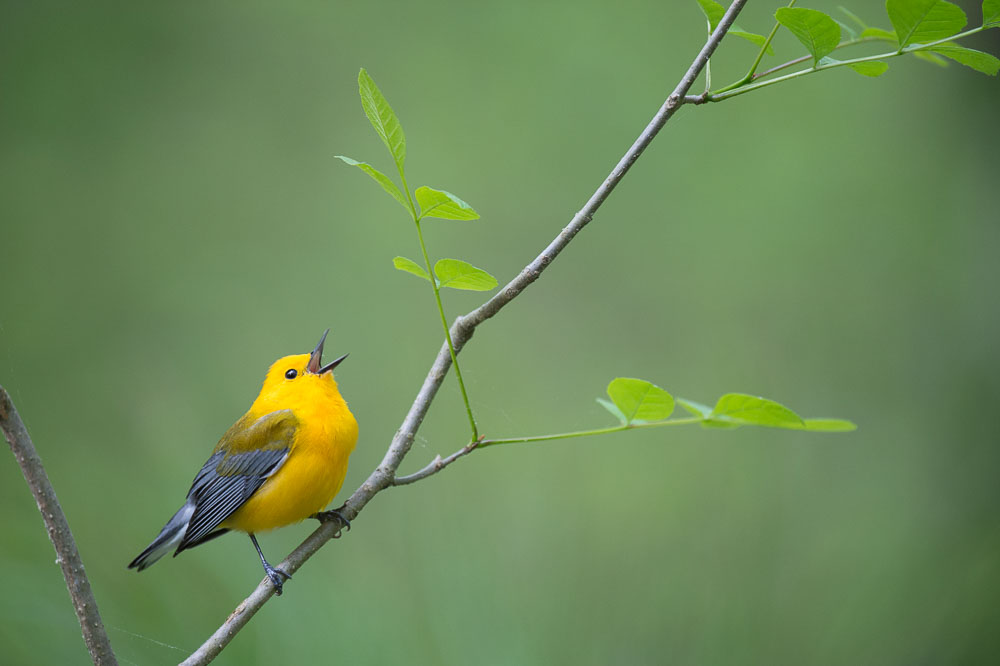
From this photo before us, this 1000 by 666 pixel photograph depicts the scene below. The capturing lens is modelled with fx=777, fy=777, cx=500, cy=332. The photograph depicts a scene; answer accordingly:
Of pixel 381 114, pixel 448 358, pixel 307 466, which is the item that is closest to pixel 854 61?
pixel 381 114

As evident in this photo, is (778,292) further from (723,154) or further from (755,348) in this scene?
(723,154)

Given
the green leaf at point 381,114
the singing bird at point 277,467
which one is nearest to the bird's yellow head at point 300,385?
the singing bird at point 277,467

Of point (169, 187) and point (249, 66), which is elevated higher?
point (249, 66)

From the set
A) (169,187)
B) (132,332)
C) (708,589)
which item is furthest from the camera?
(169,187)

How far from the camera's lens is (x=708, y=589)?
164cm

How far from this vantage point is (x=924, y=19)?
786 millimetres

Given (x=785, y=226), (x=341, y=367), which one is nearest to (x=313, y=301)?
(x=341, y=367)

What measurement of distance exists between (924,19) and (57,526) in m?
0.99

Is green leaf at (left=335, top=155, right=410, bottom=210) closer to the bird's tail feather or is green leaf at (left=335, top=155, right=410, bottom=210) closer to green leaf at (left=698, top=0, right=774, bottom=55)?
green leaf at (left=698, top=0, right=774, bottom=55)

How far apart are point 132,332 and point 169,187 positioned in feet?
2.06

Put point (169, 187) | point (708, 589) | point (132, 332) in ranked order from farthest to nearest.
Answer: point (169, 187) < point (132, 332) < point (708, 589)

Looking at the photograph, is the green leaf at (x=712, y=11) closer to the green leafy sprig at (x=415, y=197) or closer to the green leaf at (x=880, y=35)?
the green leaf at (x=880, y=35)

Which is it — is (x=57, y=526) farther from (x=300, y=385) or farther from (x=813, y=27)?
(x=813, y=27)

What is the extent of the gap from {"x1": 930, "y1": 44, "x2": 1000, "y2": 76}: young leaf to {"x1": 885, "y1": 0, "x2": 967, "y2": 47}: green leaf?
0.02 m
